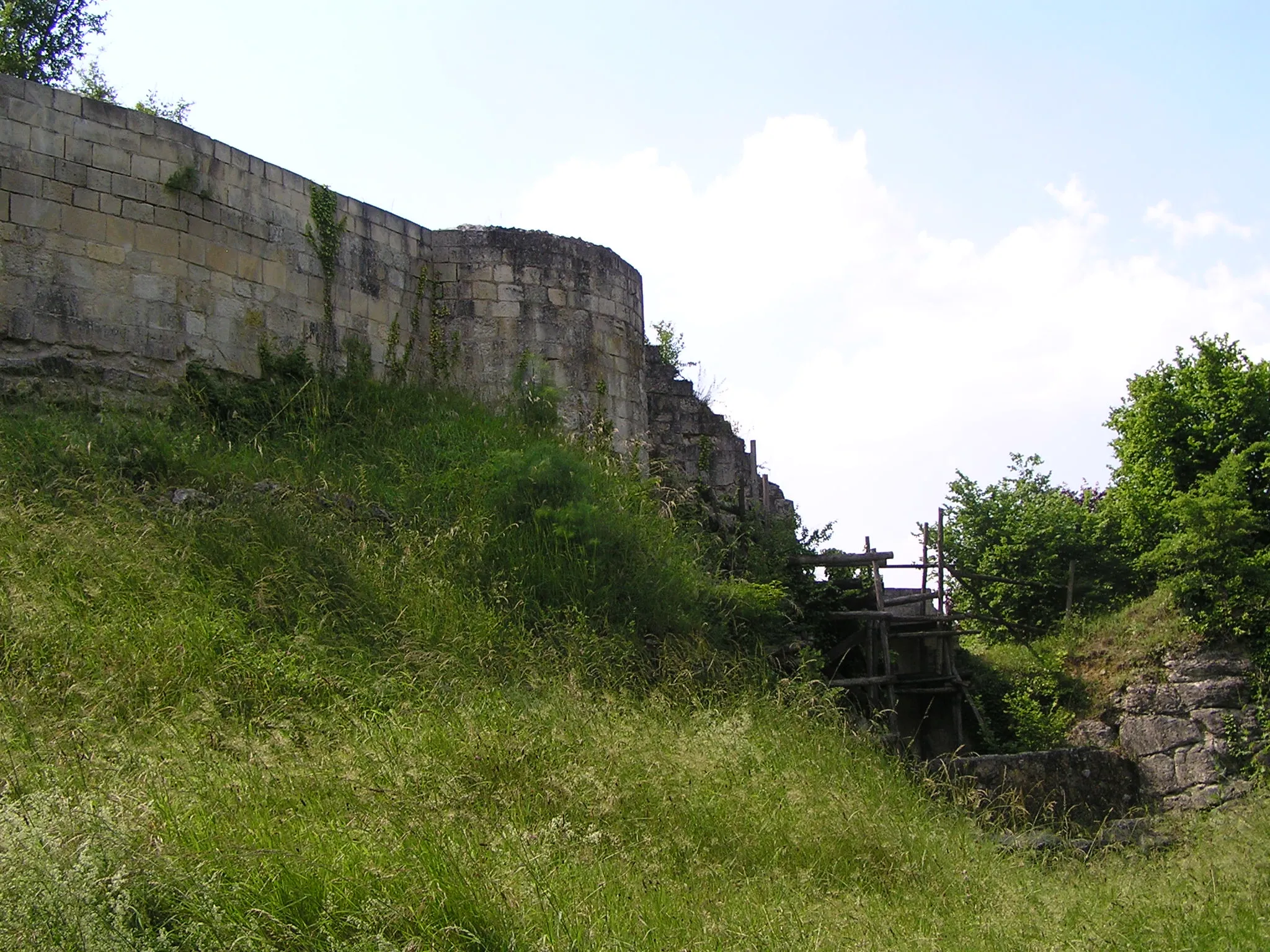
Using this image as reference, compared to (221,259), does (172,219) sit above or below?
above

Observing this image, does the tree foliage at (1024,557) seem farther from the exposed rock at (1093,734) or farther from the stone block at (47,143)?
the stone block at (47,143)

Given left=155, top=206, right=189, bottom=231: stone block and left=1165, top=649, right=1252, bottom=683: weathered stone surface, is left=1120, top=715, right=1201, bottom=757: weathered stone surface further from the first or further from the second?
left=155, top=206, right=189, bottom=231: stone block

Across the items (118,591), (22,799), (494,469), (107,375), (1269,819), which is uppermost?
(107,375)

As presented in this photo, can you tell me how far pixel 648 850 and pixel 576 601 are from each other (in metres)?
3.54

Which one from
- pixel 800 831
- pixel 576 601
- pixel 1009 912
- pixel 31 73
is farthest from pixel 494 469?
pixel 31 73

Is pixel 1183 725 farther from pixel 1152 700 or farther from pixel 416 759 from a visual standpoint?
pixel 416 759

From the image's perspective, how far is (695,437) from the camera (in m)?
13.1

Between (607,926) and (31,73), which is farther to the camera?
(31,73)

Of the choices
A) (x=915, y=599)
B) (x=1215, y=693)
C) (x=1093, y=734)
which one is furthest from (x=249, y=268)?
(x=1215, y=693)

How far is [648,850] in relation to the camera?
4.89 m

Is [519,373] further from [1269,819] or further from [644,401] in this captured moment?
[1269,819]

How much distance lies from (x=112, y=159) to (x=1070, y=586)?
1364 centimetres

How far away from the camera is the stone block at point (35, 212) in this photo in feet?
29.4

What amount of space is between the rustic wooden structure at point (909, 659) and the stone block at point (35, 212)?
8508mm
